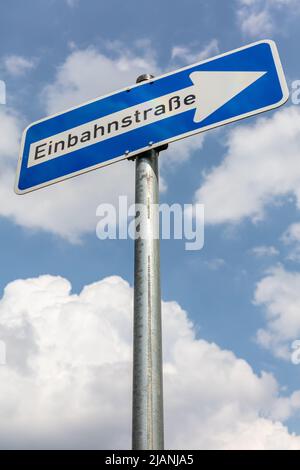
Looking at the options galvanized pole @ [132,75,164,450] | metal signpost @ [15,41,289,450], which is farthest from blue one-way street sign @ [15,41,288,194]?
galvanized pole @ [132,75,164,450]

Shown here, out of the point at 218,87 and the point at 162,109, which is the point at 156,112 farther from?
the point at 218,87

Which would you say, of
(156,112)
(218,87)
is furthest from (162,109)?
(218,87)

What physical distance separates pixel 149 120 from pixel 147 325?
4.09 ft

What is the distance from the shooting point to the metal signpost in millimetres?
2558

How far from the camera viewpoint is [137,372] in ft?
6.64

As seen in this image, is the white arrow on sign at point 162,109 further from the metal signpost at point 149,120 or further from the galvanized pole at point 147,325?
the galvanized pole at point 147,325

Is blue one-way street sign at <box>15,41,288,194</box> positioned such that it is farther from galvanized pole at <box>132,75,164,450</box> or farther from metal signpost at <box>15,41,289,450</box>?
galvanized pole at <box>132,75,164,450</box>

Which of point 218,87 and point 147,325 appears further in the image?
point 218,87

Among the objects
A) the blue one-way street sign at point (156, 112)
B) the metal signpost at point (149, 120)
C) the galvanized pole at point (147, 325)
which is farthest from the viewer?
the blue one-way street sign at point (156, 112)

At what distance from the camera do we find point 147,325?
83.0 inches

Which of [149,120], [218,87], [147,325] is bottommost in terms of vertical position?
[147,325]

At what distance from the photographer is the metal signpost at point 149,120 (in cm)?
256

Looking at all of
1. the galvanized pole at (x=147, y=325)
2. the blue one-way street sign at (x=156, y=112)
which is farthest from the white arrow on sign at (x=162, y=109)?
the galvanized pole at (x=147, y=325)

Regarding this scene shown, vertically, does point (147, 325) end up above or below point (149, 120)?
below
